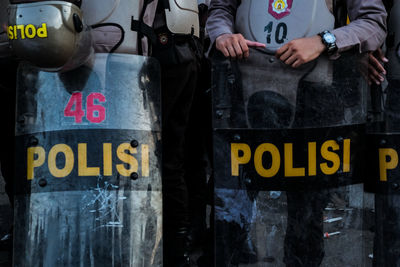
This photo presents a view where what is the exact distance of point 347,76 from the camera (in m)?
1.78

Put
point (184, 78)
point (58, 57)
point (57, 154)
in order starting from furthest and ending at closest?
point (184, 78)
point (57, 154)
point (58, 57)

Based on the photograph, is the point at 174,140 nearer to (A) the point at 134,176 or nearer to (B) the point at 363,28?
(A) the point at 134,176

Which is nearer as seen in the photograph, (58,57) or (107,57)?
(58,57)

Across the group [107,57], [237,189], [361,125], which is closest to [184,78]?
[107,57]

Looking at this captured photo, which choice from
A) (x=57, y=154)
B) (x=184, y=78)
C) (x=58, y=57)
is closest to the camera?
(x=58, y=57)

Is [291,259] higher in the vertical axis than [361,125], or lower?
lower

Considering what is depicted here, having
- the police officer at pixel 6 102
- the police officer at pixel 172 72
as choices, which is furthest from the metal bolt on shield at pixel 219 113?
→ the police officer at pixel 6 102

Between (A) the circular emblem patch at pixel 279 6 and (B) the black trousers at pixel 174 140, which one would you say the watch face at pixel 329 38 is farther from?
(B) the black trousers at pixel 174 140

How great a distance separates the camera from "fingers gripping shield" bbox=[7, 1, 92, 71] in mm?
1599

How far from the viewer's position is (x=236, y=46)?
1798 mm

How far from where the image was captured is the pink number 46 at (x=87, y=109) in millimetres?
1767

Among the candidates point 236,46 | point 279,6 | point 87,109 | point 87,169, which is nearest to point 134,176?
point 87,169

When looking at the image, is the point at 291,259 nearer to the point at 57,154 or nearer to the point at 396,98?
the point at 396,98

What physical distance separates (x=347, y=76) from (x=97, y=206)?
1024 mm
